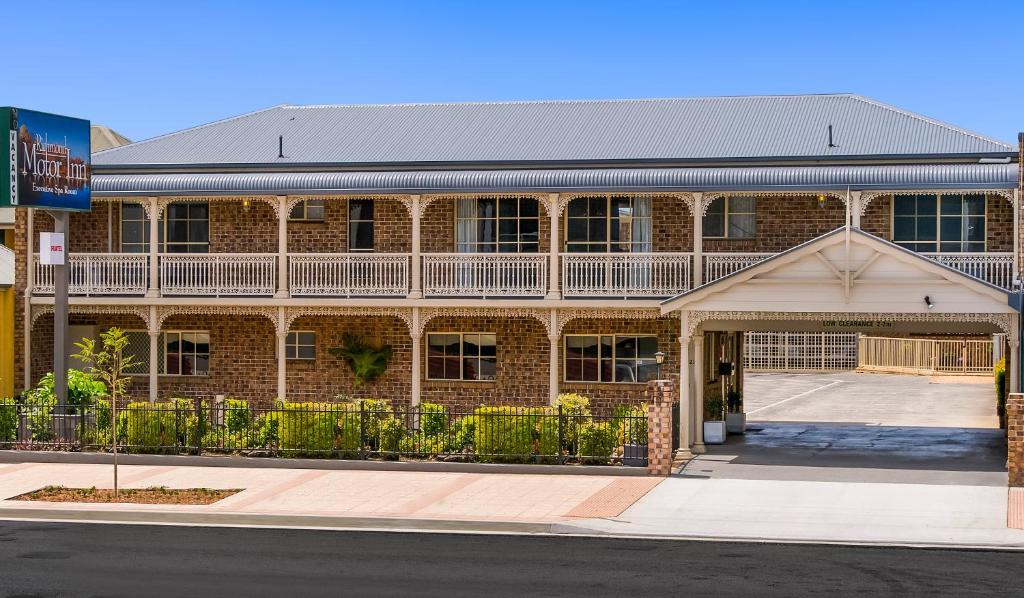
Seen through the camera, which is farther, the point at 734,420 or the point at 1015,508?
the point at 734,420

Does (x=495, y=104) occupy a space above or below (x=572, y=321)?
above

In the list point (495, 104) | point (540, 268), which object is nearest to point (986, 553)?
point (540, 268)

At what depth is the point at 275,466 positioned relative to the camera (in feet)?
83.2

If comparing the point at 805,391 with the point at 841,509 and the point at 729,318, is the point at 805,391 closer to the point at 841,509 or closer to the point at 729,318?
the point at 729,318

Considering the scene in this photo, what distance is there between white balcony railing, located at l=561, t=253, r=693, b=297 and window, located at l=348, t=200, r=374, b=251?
4.92 m

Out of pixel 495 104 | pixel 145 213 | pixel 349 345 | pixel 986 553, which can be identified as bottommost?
pixel 986 553

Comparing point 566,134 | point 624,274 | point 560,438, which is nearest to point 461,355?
point 624,274

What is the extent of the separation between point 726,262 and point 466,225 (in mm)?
6389

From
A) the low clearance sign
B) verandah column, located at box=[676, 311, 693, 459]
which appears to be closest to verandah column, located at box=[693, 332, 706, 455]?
verandah column, located at box=[676, 311, 693, 459]

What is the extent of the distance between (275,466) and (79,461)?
3574 millimetres

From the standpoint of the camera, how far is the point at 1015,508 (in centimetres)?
2042

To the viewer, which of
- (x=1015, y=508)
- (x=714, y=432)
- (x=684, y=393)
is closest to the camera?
(x=1015, y=508)

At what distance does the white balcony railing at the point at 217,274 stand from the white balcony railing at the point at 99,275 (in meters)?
0.58

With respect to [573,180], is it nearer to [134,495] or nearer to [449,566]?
[134,495]
